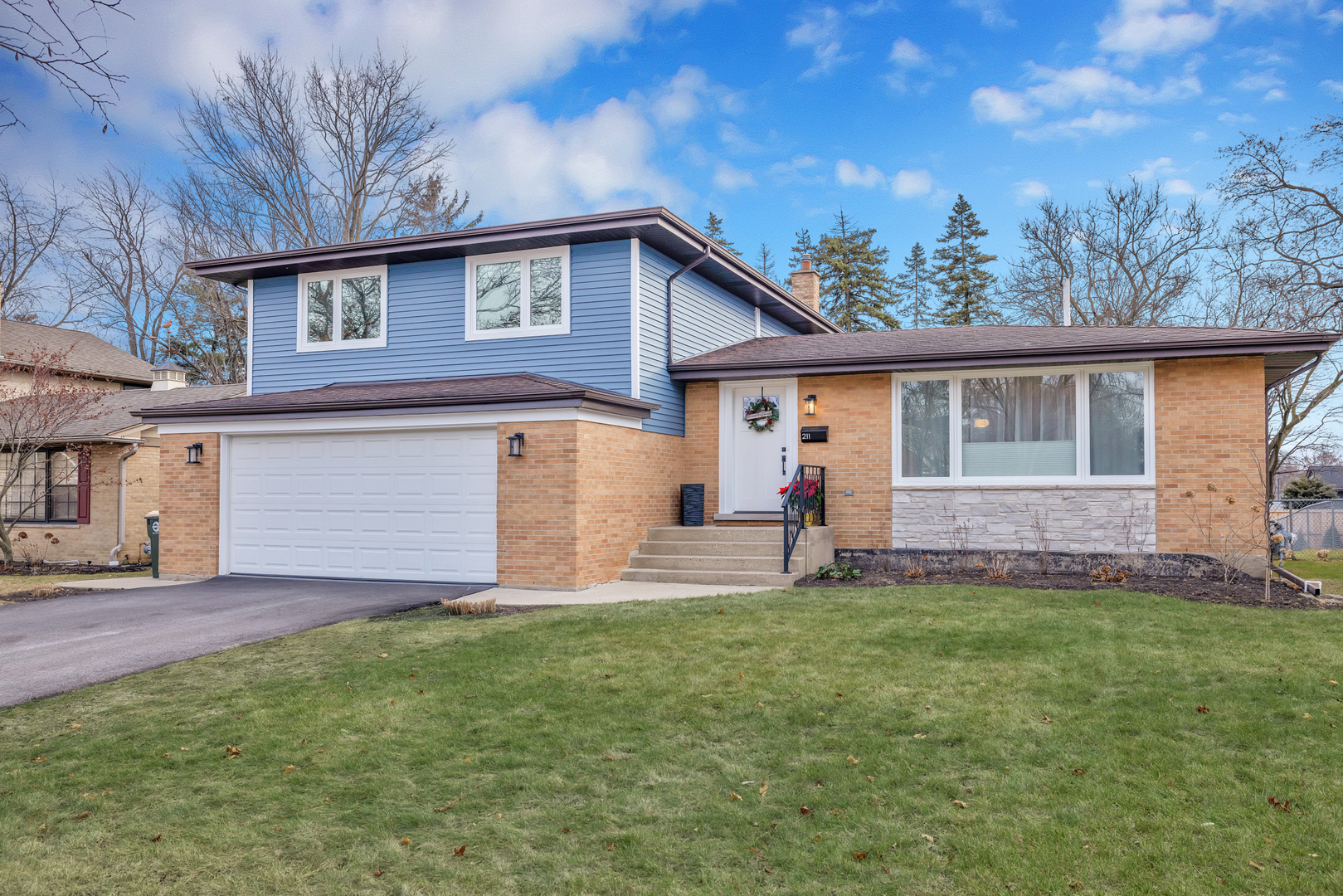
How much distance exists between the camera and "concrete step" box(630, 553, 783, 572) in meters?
11.3

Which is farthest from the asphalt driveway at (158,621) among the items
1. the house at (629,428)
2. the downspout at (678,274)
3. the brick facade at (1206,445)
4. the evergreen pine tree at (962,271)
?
the evergreen pine tree at (962,271)

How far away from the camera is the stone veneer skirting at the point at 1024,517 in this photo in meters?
11.6

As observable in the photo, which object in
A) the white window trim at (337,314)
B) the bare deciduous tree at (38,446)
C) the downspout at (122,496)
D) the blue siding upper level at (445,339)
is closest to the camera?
the blue siding upper level at (445,339)

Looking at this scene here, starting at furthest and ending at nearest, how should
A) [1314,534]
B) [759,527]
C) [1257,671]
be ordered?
[1314,534], [759,527], [1257,671]

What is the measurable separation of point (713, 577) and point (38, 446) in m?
14.2

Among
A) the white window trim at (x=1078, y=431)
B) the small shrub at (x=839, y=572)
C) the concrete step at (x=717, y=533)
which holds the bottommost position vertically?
the small shrub at (x=839, y=572)

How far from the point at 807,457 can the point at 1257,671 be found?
24.7 feet

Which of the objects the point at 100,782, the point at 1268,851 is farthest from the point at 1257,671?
the point at 100,782

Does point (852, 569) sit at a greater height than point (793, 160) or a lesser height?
lesser

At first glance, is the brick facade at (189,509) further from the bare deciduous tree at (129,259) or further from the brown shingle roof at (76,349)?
the bare deciduous tree at (129,259)

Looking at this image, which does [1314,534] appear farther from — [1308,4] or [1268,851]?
[1268,851]

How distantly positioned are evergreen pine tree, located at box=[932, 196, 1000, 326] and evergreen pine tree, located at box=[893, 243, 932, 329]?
72cm

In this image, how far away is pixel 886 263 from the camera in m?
36.8

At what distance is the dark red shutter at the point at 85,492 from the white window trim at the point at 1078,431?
52.8ft
